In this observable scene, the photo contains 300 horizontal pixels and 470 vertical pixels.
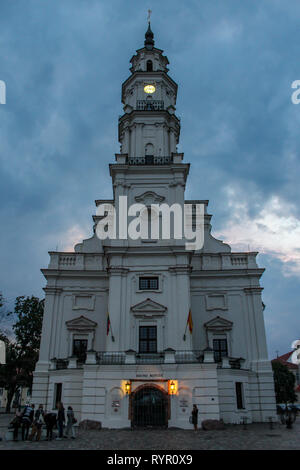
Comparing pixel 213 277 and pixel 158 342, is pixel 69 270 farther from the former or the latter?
pixel 213 277

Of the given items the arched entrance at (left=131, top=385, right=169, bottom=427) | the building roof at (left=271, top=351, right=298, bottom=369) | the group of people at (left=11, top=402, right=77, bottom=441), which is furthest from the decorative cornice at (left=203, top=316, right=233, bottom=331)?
the building roof at (left=271, top=351, right=298, bottom=369)

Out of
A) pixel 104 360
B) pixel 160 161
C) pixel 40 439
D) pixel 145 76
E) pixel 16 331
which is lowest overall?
pixel 40 439

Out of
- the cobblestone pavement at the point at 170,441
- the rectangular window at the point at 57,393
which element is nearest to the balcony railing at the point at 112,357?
the rectangular window at the point at 57,393

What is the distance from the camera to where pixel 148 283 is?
29.9 m

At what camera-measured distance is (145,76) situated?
38781mm

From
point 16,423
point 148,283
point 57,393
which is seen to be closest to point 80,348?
point 57,393

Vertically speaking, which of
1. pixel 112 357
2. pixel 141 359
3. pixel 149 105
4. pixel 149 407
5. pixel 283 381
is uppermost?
pixel 149 105

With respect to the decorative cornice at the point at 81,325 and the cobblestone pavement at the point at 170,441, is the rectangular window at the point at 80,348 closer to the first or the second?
the decorative cornice at the point at 81,325

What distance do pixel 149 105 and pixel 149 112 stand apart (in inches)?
46.0

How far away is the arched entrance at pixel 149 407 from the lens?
927 inches

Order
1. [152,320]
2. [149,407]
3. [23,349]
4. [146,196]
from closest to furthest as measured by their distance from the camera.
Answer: [149,407] → [152,320] → [146,196] → [23,349]

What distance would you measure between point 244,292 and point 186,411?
12071 millimetres

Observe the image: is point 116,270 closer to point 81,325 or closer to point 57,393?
point 81,325
